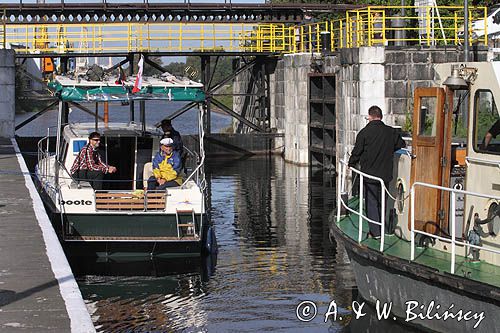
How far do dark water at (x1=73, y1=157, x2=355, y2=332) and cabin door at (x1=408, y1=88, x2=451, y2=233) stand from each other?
6.75 feet

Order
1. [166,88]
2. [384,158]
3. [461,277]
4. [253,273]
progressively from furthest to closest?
[166,88], [253,273], [384,158], [461,277]

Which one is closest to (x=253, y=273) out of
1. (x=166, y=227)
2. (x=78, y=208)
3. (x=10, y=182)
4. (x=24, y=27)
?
(x=166, y=227)

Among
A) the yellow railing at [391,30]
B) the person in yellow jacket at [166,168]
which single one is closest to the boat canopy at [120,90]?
the person in yellow jacket at [166,168]

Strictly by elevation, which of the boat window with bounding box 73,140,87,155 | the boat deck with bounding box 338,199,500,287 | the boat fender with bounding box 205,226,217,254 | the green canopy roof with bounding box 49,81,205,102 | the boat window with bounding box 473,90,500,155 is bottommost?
the boat fender with bounding box 205,226,217,254

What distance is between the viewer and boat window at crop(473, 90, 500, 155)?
36.9ft

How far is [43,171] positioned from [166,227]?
5.41 m

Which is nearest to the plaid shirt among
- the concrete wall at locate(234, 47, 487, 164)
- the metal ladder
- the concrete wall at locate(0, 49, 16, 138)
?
the metal ladder

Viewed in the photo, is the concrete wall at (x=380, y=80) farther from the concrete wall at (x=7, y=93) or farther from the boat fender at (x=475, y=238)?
the boat fender at (x=475, y=238)

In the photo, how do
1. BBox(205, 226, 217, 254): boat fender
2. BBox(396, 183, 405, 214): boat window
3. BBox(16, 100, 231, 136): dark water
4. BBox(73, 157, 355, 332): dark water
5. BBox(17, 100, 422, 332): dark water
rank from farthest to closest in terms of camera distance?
BBox(16, 100, 231, 136): dark water → BBox(205, 226, 217, 254): boat fender → BBox(73, 157, 355, 332): dark water → BBox(17, 100, 422, 332): dark water → BBox(396, 183, 405, 214): boat window

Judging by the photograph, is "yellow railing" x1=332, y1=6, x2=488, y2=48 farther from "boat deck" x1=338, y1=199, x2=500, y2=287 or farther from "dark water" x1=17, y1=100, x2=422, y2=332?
"boat deck" x1=338, y1=199, x2=500, y2=287

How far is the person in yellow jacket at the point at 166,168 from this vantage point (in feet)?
60.7

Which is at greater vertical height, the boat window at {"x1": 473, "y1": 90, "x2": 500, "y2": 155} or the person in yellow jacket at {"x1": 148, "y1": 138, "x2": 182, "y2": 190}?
the boat window at {"x1": 473, "y1": 90, "x2": 500, "y2": 155}

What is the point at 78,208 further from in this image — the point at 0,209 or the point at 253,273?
the point at 253,273

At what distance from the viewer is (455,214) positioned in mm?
12047
